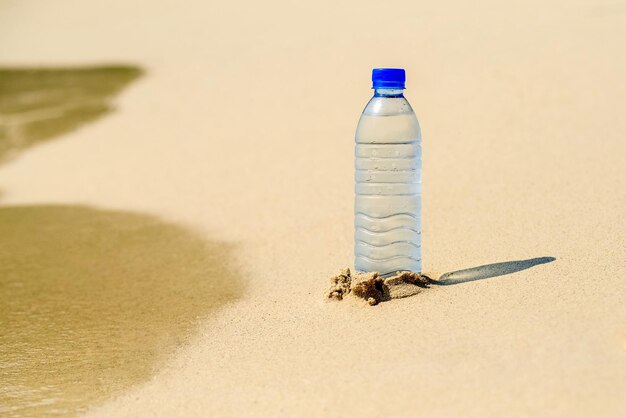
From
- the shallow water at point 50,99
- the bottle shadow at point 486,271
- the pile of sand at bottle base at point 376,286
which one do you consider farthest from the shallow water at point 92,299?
the shallow water at point 50,99

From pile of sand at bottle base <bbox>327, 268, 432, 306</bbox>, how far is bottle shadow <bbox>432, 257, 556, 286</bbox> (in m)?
0.14

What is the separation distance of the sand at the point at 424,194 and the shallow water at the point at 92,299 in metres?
0.16

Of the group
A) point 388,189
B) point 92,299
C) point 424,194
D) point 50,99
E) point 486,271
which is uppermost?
point 50,99

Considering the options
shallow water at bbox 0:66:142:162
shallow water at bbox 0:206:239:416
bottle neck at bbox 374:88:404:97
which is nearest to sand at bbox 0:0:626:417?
shallow water at bbox 0:206:239:416

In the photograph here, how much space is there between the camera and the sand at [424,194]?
278cm

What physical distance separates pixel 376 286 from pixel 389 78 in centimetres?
88

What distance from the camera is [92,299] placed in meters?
4.34

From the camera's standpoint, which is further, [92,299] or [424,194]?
[424,194]

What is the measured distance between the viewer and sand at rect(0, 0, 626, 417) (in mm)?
2779

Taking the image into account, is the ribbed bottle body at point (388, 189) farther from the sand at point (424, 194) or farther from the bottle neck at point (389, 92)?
the sand at point (424, 194)

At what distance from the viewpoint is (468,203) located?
5.02 metres

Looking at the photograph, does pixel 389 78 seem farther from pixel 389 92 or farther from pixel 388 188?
pixel 388 188

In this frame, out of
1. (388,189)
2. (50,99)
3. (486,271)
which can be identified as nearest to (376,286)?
(388,189)

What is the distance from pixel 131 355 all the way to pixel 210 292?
0.83 m
